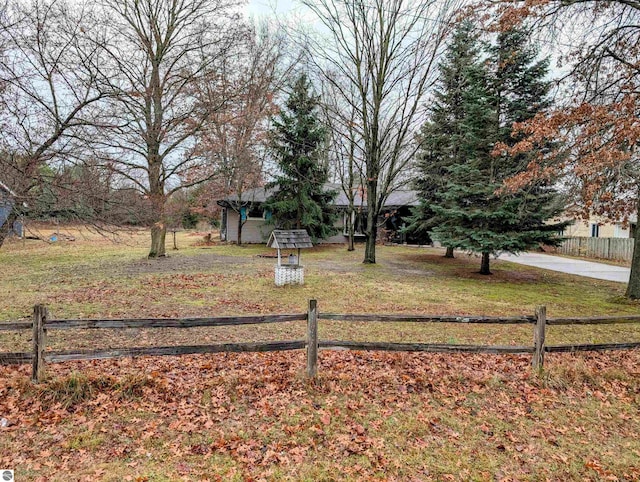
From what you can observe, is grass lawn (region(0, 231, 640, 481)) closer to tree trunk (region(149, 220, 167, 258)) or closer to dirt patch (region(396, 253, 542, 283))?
dirt patch (region(396, 253, 542, 283))

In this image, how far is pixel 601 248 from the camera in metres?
23.8

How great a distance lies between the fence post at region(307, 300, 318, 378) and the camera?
481 cm

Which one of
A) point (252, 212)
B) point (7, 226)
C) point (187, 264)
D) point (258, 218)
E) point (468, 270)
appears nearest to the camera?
point (7, 226)

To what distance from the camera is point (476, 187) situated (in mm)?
13156

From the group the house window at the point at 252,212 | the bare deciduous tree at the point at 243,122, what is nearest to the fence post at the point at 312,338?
the bare deciduous tree at the point at 243,122

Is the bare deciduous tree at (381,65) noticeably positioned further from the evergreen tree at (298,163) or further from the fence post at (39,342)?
the fence post at (39,342)

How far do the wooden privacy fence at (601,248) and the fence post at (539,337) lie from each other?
1884 centimetres

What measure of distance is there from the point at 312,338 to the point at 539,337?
3256mm

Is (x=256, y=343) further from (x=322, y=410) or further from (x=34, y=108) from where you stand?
(x=34, y=108)

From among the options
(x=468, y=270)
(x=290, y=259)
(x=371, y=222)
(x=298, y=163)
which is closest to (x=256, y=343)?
(x=290, y=259)

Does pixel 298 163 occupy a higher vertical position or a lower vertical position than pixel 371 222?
higher

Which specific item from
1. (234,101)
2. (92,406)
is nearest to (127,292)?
(92,406)

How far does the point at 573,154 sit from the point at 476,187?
12.9ft

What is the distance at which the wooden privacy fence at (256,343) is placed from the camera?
445 cm
